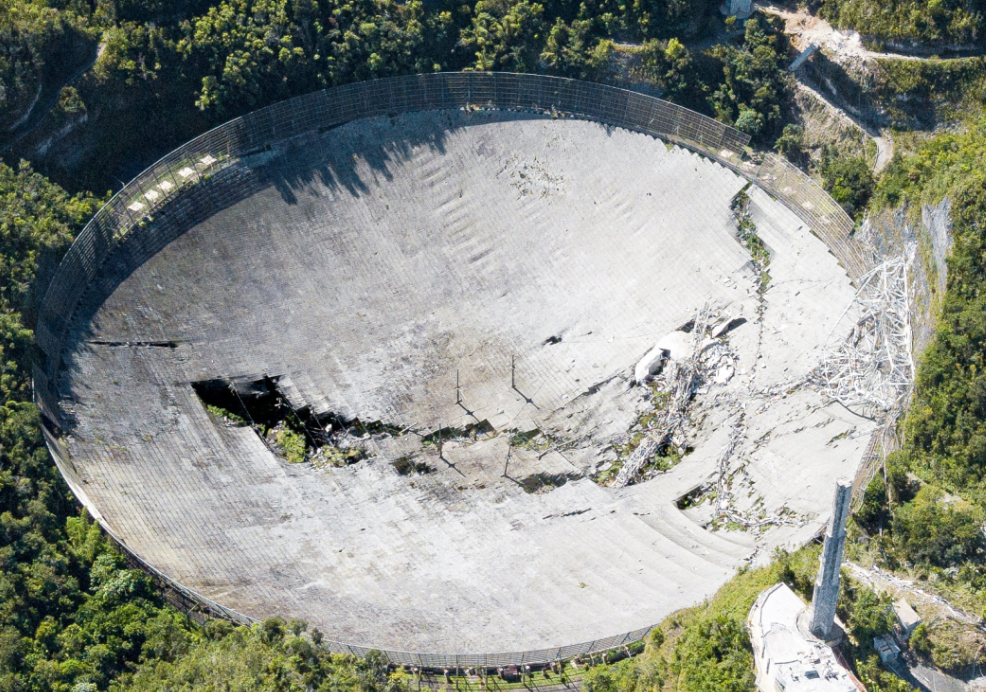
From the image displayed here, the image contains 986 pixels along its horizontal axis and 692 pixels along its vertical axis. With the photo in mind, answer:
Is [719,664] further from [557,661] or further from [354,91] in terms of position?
[354,91]

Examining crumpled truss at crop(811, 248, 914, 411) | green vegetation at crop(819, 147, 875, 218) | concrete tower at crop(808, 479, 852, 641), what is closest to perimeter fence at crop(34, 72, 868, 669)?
green vegetation at crop(819, 147, 875, 218)

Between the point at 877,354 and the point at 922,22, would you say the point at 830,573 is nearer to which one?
the point at 877,354

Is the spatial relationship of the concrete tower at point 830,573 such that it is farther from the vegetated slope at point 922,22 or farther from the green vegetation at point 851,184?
the vegetated slope at point 922,22

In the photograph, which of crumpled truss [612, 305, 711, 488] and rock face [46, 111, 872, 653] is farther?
crumpled truss [612, 305, 711, 488]

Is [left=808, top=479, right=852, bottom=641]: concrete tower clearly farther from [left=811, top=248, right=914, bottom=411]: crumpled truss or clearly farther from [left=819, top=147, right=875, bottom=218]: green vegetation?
[left=819, top=147, right=875, bottom=218]: green vegetation

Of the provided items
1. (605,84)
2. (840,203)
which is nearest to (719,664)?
(840,203)

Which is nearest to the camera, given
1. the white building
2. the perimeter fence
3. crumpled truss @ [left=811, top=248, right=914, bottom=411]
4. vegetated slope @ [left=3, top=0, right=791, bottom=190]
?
the white building
